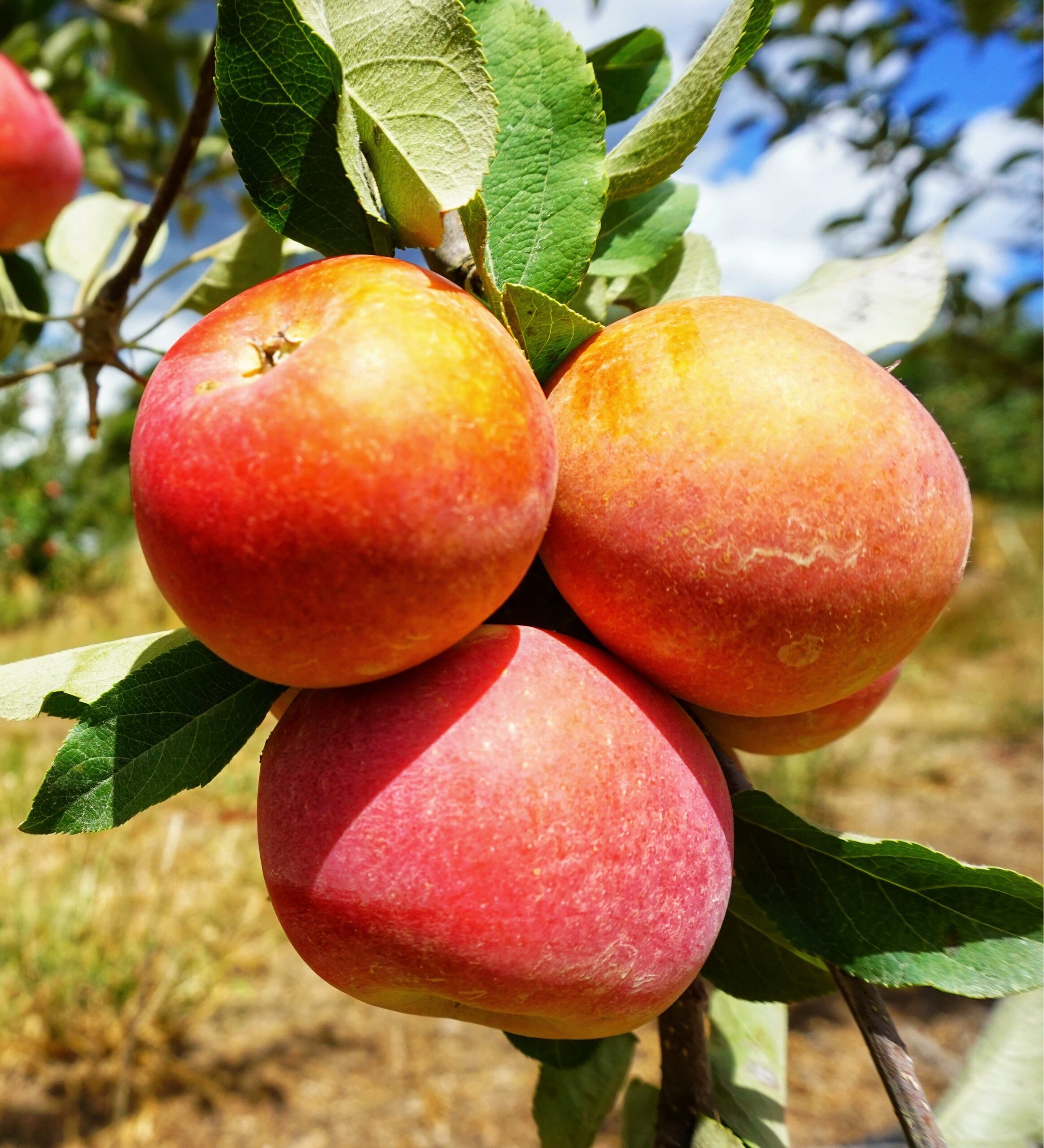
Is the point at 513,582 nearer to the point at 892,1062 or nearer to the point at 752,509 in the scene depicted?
the point at 752,509

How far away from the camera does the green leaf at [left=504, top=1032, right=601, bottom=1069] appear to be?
0.70 metres

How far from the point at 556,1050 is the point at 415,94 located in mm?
669

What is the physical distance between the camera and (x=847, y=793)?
4.25 meters

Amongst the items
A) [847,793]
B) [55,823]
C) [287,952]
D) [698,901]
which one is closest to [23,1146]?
[287,952]

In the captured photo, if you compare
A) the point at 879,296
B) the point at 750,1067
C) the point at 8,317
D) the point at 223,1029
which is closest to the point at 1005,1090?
the point at 750,1067

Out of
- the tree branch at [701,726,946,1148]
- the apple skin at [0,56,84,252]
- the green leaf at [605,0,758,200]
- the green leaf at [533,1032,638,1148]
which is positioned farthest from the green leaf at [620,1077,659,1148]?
the apple skin at [0,56,84,252]

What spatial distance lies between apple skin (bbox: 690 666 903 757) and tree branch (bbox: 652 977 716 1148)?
180 millimetres

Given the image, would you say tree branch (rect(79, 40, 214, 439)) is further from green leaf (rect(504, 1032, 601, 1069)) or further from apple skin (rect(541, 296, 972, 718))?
green leaf (rect(504, 1032, 601, 1069))

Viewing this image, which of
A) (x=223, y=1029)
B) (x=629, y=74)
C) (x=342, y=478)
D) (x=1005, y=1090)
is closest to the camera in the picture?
(x=342, y=478)

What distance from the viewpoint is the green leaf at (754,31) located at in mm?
472

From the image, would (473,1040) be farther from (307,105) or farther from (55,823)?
(307,105)

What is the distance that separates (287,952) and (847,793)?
8.74 feet

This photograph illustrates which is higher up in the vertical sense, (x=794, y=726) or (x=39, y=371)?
(x=39, y=371)

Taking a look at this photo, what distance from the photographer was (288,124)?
0.49 meters
